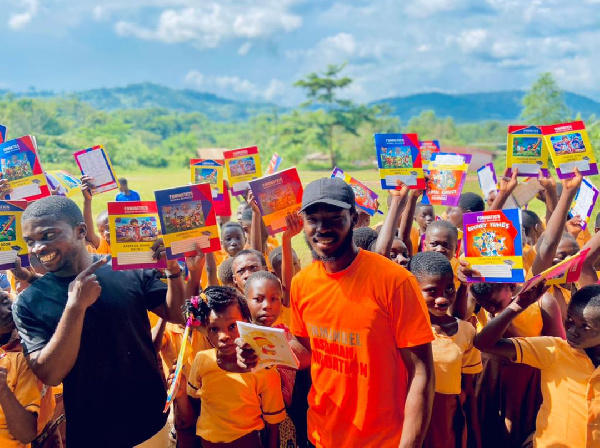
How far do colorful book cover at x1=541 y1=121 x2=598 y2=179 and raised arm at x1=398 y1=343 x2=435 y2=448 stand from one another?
3049 mm

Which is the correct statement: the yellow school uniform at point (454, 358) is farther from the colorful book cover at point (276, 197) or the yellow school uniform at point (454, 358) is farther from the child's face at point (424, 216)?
the child's face at point (424, 216)

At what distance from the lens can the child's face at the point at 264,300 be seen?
3.69 metres

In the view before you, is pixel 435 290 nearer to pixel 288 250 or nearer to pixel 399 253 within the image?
pixel 399 253

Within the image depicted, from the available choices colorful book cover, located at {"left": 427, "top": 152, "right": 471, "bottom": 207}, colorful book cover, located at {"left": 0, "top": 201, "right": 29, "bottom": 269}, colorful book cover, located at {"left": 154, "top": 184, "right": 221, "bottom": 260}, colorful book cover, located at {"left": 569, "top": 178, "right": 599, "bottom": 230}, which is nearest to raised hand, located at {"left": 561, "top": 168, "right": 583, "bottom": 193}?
colorful book cover, located at {"left": 569, "top": 178, "right": 599, "bottom": 230}

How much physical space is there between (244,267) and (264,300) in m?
0.74

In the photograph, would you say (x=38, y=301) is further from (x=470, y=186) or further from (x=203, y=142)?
(x=203, y=142)

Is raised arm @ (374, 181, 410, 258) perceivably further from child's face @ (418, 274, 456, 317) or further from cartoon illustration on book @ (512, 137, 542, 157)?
cartoon illustration on book @ (512, 137, 542, 157)

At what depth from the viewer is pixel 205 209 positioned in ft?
11.2

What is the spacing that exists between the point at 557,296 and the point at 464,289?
795mm

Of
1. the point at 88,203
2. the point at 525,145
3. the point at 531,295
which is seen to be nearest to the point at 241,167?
the point at 88,203

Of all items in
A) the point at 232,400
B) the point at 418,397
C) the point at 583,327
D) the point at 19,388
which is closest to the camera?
the point at 418,397

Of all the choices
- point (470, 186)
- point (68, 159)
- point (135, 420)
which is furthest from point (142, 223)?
point (68, 159)

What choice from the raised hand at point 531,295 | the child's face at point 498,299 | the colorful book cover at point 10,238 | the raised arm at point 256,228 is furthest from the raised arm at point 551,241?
the colorful book cover at point 10,238

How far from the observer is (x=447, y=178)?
17.4 feet
